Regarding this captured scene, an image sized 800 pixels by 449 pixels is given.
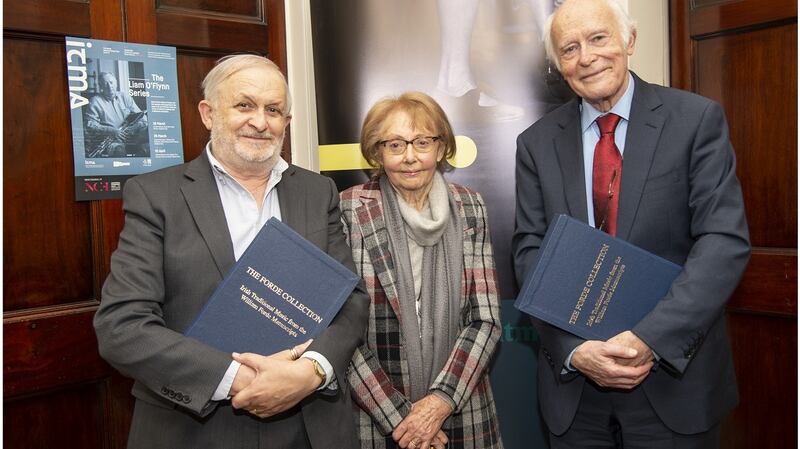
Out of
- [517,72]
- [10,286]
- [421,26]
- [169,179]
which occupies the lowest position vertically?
[10,286]

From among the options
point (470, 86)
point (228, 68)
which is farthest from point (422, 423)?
point (470, 86)

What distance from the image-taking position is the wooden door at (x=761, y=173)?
8.37ft

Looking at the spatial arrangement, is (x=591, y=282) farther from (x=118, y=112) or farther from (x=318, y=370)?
(x=118, y=112)

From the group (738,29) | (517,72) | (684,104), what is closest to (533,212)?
(684,104)

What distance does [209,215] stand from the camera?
1.64 m

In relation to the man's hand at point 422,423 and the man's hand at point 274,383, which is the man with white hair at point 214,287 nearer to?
the man's hand at point 274,383

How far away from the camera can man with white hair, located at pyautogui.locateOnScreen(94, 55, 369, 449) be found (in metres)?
1.50

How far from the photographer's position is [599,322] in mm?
1715

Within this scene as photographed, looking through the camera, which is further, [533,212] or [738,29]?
[738,29]

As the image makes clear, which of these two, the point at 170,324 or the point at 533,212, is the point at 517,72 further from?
the point at 170,324

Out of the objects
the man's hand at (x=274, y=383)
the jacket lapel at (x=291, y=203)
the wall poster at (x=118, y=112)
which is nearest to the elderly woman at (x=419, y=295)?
the jacket lapel at (x=291, y=203)

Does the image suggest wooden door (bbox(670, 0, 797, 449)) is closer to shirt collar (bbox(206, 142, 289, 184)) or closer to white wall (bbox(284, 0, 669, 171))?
white wall (bbox(284, 0, 669, 171))

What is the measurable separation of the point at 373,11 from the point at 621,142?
3.96 ft

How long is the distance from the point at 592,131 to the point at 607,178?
0.18 meters
